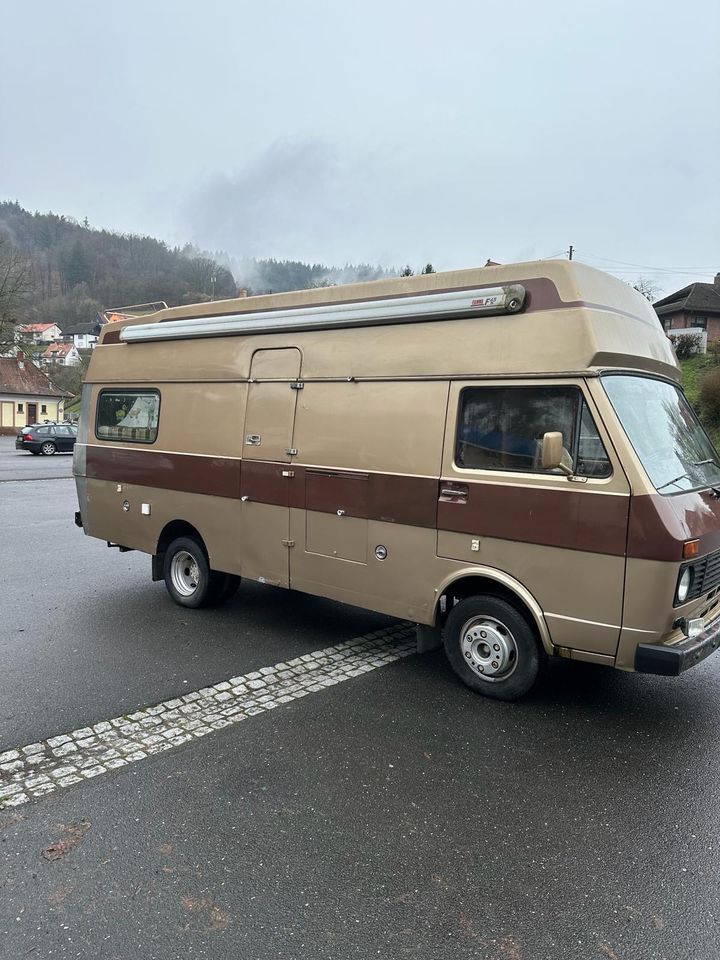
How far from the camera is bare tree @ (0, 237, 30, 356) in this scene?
141 feet

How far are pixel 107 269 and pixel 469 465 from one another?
363 ft

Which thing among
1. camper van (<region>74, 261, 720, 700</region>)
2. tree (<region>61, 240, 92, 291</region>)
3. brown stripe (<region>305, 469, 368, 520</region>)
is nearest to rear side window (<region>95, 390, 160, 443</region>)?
camper van (<region>74, 261, 720, 700</region>)

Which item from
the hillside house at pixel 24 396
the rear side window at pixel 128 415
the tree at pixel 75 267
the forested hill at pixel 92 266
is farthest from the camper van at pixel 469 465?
the tree at pixel 75 267

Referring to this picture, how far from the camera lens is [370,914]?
8.89ft

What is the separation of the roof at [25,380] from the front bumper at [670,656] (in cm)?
6254

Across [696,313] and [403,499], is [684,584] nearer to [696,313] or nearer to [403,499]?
[403,499]

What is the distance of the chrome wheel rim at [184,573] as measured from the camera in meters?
6.95

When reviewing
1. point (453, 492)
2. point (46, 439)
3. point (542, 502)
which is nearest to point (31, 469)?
point (46, 439)

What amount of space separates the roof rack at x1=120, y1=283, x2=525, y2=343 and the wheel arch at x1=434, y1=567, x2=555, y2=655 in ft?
6.01

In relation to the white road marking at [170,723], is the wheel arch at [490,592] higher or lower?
higher

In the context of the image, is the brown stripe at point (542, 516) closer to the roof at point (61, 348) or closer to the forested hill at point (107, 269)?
the forested hill at point (107, 269)

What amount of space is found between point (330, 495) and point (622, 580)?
94.7 inches

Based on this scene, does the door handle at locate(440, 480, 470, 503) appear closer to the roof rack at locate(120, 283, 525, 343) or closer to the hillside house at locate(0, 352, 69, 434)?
the roof rack at locate(120, 283, 525, 343)

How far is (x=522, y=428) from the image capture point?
452 centimetres
